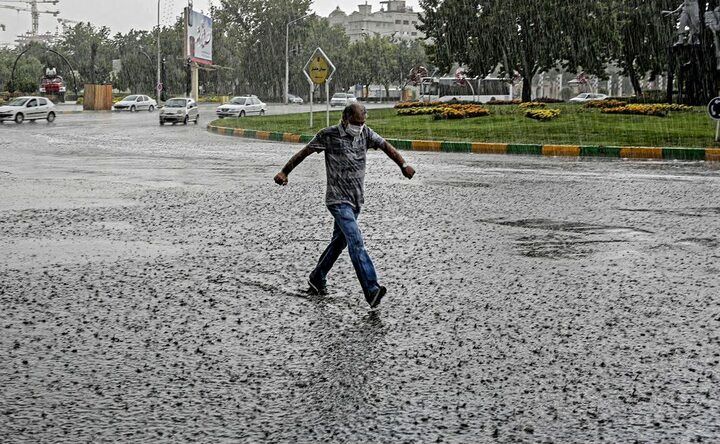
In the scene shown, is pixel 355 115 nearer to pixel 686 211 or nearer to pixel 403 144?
pixel 686 211

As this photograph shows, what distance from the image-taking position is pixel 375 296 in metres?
6.30

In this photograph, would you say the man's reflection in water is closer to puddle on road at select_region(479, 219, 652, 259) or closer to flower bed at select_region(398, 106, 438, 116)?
puddle on road at select_region(479, 219, 652, 259)

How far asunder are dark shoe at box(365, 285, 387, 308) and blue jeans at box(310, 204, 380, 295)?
0.02 meters

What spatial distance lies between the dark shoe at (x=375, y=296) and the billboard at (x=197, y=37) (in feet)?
270

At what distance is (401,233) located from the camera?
958 cm

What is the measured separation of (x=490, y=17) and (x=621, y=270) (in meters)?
43.4

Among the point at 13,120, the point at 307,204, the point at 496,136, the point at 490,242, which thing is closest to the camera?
the point at 490,242

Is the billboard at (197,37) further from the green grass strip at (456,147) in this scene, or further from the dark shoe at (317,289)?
the dark shoe at (317,289)

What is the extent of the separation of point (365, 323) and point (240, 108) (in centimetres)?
4950

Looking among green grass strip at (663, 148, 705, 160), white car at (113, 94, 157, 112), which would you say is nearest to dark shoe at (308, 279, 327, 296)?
green grass strip at (663, 148, 705, 160)

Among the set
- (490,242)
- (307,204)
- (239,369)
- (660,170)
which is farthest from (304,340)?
(660,170)

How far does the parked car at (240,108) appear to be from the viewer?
5412cm

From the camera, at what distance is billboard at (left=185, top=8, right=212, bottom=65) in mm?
86750

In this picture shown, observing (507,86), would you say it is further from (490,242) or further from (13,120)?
(490,242)
